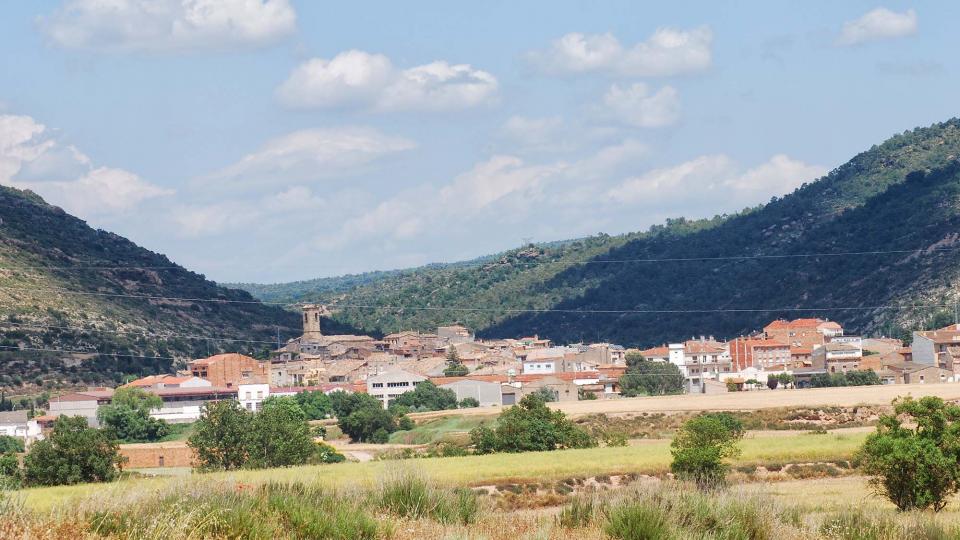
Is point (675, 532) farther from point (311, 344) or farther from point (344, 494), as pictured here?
point (311, 344)

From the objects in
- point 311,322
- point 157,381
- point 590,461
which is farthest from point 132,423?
point 311,322

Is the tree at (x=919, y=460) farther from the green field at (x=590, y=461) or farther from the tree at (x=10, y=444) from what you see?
the tree at (x=10, y=444)

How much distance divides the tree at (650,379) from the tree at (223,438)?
54585 mm

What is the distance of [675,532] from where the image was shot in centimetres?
1673

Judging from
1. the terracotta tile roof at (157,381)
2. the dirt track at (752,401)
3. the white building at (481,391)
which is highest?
the terracotta tile roof at (157,381)

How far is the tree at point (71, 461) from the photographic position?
4647 centimetres

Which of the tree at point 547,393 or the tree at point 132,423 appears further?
the tree at point 547,393

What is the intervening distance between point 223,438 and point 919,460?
28233 millimetres

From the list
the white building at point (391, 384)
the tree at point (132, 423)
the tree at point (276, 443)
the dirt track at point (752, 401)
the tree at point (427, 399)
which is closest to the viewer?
the tree at point (276, 443)

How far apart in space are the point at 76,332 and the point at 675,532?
107041 millimetres

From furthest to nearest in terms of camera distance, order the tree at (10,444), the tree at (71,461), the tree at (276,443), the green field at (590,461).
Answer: the tree at (10,444)
the tree at (276,443)
the tree at (71,461)
the green field at (590,461)

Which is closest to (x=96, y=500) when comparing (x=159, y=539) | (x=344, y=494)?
(x=159, y=539)

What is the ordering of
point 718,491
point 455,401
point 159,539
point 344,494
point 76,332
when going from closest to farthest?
point 159,539
point 344,494
point 718,491
point 455,401
point 76,332

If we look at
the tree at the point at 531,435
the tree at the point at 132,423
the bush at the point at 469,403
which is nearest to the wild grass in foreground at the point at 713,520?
the tree at the point at 531,435
